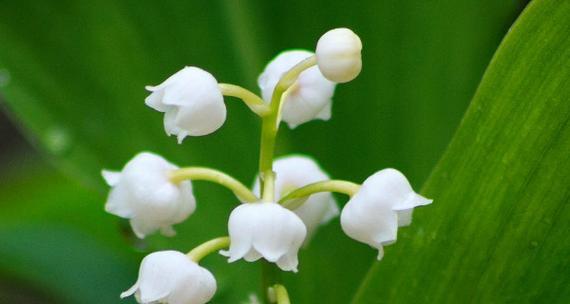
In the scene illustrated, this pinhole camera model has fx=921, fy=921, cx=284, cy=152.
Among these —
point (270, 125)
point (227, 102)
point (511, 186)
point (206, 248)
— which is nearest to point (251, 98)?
point (270, 125)

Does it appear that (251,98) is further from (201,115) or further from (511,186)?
(511,186)

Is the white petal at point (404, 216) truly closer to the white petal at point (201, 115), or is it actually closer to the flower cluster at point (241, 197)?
the flower cluster at point (241, 197)

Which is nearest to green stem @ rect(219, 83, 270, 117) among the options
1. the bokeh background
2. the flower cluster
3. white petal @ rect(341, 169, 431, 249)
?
the flower cluster

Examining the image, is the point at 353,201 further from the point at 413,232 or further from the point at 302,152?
the point at 302,152

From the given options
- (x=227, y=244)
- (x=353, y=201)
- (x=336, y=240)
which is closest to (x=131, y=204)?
(x=227, y=244)

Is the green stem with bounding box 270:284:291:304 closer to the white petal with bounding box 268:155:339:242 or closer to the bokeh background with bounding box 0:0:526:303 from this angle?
the white petal with bounding box 268:155:339:242

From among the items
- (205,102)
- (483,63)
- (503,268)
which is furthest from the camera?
(483,63)
